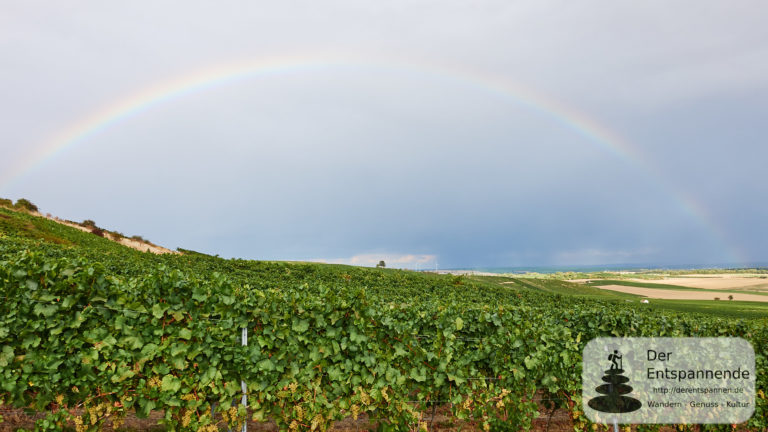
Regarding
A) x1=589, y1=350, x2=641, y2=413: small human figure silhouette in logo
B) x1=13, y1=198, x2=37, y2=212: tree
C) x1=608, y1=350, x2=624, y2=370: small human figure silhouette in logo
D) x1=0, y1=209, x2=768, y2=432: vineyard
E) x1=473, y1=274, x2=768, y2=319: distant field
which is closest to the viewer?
x1=0, y1=209, x2=768, y2=432: vineyard

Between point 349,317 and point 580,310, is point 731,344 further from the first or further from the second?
point 349,317

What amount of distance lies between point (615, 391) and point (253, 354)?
6702 mm

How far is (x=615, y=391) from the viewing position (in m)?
7.21

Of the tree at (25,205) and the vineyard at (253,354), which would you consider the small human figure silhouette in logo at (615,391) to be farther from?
the tree at (25,205)

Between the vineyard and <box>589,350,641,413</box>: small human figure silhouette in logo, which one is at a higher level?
the vineyard

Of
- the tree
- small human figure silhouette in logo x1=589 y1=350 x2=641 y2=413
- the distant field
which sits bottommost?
the distant field

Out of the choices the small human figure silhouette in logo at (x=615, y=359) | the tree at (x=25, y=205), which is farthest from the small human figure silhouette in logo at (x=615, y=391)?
the tree at (x=25, y=205)

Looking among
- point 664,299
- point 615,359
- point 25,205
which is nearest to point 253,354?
point 615,359

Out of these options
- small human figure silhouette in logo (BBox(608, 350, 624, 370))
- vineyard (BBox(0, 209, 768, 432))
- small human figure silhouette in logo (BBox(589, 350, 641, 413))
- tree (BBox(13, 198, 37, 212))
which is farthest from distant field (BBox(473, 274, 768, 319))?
tree (BBox(13, 198, 37, 212))

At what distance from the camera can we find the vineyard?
5289 millimetres

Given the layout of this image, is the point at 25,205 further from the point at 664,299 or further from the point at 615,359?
the point at 664,299

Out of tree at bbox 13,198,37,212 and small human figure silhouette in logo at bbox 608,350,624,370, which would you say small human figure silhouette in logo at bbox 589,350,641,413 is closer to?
small human figure silhouette in logo at bbox 608,350,624,370

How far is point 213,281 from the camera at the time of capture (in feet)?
19.4

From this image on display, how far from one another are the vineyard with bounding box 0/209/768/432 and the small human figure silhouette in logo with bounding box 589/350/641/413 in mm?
538
